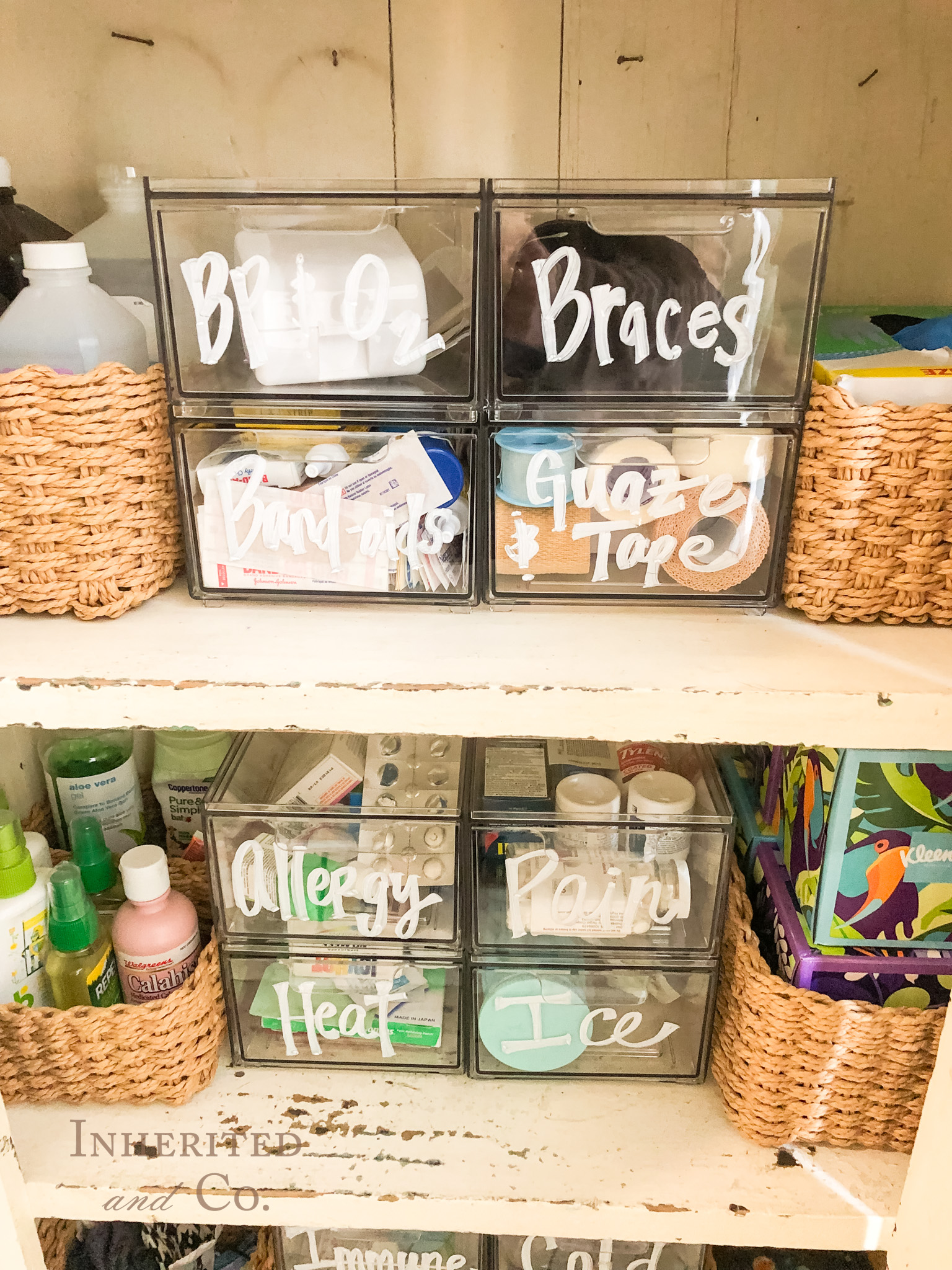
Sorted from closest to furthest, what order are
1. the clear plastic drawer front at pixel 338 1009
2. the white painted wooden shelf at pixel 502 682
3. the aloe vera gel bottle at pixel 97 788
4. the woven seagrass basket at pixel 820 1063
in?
the white painted wooden shelf at pixel 502 682 → the woven seagrass basket at pixel 820 1063 → the clear plastic drawer front at pixel 338 1009 → the aloe vera gel bottle at pixel 97 788

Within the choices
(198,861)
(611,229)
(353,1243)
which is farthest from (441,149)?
(353,1243)

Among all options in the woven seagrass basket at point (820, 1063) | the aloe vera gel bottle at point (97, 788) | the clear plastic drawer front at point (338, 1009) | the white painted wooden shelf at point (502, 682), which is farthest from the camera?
the aloe vera gel bottle at point (97, 788)

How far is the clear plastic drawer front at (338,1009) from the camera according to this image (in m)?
0.82

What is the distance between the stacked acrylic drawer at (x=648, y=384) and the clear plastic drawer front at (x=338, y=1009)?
35cm

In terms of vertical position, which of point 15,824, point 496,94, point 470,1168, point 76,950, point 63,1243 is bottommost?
point 63,1243

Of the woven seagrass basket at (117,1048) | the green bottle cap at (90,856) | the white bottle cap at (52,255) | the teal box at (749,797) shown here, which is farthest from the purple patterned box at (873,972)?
the white bottle cap at (52,255)

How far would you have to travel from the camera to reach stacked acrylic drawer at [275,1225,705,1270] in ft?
2.93

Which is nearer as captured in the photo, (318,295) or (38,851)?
(318,295)

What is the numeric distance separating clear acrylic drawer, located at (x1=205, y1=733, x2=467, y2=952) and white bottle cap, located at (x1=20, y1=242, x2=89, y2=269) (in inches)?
15.6

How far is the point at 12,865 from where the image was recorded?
0.74 metres

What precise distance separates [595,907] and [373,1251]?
0.42 metres

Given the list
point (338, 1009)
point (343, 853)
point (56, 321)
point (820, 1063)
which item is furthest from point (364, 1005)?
point (56, 321)

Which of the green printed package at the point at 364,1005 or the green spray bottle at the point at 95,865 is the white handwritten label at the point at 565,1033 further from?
the green spray bottle at the point at 95,865

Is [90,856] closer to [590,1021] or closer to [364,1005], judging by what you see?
[364,1005]
